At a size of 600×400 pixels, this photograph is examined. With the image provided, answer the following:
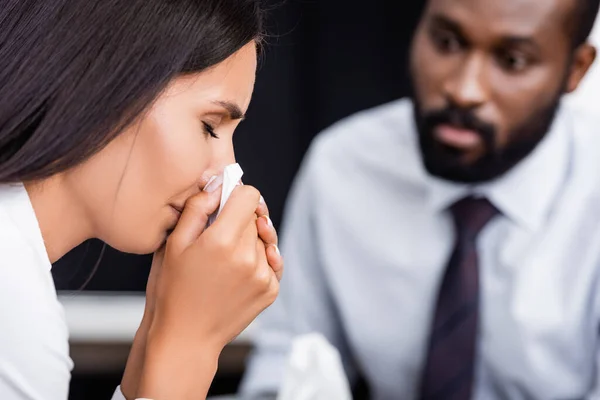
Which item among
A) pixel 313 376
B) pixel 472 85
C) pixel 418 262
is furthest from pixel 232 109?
pixel 418 262

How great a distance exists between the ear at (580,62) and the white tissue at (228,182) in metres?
0.75

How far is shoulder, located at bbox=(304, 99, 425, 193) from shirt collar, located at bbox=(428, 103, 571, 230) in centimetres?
9

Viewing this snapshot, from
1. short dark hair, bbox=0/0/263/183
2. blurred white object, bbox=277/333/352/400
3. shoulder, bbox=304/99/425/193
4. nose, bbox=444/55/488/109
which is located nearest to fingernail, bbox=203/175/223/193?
short dark hair, bbox=0/0/263/183

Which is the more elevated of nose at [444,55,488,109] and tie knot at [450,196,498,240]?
nose at [444,55,488,109]

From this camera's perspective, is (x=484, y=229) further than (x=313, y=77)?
No

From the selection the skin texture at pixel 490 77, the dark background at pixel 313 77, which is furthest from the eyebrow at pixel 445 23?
the dark background at pixel 313 77

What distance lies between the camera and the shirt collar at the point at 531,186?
1.34 meters

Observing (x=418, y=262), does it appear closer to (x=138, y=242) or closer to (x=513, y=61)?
(x=513, y=61)

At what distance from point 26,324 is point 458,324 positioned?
817 millimetres

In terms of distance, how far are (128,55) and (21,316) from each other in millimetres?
225

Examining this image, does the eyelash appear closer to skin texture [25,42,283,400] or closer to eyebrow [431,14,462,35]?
skin texture [25,42,283,400]

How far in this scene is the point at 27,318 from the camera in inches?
25.8

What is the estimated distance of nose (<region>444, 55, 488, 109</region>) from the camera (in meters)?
1.27

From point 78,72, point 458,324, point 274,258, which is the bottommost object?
point 458,324
